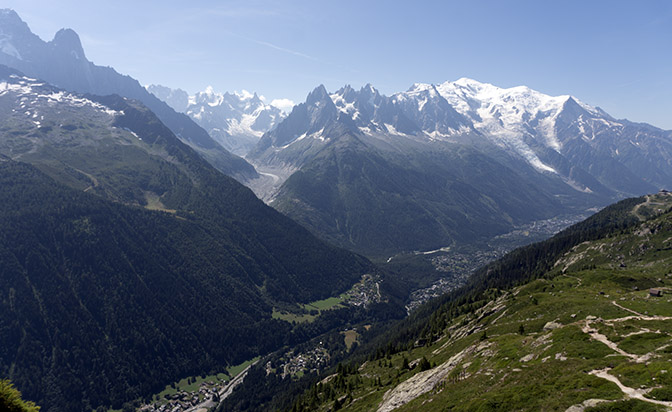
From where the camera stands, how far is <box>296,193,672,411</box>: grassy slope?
5700cm

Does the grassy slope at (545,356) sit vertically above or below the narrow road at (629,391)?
below

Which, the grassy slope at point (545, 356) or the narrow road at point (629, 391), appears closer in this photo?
the narrow road at point (629, 391)

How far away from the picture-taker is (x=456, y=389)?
256ft

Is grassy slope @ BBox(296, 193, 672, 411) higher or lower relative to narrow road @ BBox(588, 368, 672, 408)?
lower

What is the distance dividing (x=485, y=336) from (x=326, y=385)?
75977 mm

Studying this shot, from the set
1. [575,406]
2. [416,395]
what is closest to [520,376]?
[575,406]

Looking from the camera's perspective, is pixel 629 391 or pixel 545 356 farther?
pixel 545 356

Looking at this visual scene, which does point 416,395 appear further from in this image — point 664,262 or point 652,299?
point 664,262

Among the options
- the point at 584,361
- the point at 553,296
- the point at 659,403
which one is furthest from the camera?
the point at 553,296

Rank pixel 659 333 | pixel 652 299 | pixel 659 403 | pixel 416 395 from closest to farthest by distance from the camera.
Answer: pixel 659 403 < pixel 659 333 < pixel 416 395 < pixel 652 299

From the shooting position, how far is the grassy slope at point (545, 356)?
57.0 meters

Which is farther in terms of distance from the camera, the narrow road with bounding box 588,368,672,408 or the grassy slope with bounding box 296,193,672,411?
the grassy slope with bounding box 296,193,672,411

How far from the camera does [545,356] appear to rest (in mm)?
76812

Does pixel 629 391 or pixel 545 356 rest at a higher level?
pixel 629 391
